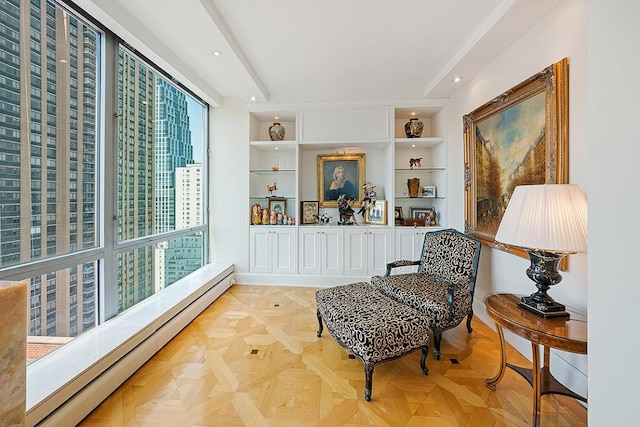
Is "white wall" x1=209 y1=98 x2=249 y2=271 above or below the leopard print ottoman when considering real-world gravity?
above

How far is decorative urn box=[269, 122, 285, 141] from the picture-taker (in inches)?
163

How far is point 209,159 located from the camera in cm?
409

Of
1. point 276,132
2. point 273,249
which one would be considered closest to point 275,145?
point 276,132

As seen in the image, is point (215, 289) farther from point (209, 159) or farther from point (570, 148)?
point (570, 148)

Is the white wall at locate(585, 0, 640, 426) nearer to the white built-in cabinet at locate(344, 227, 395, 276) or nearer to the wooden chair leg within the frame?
the wooden chair leg

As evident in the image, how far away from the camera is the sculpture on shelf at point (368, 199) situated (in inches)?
160

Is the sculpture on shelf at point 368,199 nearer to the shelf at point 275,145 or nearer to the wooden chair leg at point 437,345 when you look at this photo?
the shelf at point 275,145

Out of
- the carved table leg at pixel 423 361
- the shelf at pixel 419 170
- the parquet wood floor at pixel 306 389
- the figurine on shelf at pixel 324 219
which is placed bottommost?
the parquet wood floor at pixel 306 389

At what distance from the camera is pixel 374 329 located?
71.5 inches

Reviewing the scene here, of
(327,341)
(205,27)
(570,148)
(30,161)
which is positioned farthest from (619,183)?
(30,161)

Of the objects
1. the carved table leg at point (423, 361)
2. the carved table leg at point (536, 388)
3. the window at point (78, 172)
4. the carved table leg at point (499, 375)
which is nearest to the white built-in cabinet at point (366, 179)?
the window at point (78, 172)

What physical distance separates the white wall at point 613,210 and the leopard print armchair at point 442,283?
1316 mm

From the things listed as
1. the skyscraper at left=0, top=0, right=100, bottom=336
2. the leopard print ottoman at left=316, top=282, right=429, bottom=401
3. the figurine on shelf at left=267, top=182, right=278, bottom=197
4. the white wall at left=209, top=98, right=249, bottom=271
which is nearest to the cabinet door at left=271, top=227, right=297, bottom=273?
the white wall at left=209, top=98, right=249, bottom=271

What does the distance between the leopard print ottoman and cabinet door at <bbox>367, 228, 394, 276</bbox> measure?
5.33 ft
